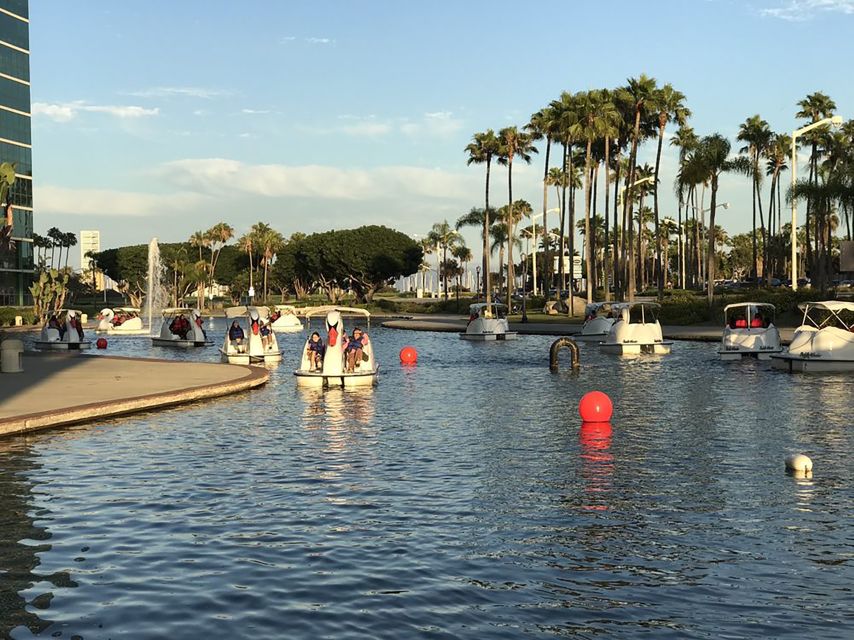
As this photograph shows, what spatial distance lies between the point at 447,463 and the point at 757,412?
9467mm

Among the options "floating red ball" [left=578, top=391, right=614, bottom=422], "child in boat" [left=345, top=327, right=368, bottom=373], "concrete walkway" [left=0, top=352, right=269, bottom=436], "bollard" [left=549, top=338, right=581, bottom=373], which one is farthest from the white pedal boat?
"floating red ball" [left=578, top=391, right=614, bottom=422]

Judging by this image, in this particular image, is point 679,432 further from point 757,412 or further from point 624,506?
point 624,506

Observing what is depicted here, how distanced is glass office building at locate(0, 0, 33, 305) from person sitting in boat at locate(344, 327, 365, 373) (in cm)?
Answer: 9018

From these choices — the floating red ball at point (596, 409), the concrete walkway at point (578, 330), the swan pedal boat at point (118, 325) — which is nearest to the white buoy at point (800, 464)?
the floating red ball at point (596, 409)

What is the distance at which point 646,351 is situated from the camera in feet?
146

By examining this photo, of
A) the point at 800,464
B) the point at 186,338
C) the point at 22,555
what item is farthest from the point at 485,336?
the point at 22,555

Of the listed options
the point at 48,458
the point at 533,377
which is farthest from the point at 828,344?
the point at 48,458

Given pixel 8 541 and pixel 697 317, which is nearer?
pixel 8 541

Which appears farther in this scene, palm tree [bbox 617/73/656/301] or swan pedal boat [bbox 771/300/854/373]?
palm tree [bbox 617/73/656/301]

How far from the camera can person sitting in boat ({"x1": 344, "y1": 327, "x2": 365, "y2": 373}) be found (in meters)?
29.8

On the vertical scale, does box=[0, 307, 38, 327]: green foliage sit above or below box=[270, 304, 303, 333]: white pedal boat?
above

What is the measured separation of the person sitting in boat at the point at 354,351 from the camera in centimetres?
2980

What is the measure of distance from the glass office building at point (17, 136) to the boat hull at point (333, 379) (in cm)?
9015

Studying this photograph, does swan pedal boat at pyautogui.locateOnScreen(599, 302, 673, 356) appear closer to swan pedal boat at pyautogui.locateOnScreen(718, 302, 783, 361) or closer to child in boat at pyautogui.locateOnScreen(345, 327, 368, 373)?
swan pedal boat at pyautogui.locateOnScreen(718, 302, 783, 361)
